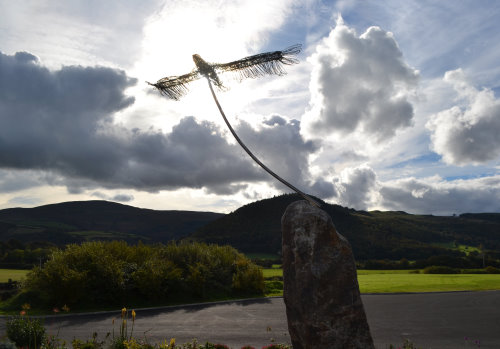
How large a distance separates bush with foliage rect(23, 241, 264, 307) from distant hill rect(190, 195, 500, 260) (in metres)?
54.0

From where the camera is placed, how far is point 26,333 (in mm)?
8547

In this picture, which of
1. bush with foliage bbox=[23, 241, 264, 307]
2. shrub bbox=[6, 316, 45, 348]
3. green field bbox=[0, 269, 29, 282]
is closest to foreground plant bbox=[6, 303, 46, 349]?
shrub bbox=[6, 316, 45, 348]

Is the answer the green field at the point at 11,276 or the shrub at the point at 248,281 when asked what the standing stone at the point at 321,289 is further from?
the green field at the point at 11,276

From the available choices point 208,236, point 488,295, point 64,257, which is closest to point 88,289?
point 64,257

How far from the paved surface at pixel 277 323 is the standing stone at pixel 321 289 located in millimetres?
5188

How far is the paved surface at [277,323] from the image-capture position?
1194 centimetres

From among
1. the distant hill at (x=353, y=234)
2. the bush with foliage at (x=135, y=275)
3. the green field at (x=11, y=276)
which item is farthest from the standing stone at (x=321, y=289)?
the distant hill at (x=353, y=234)

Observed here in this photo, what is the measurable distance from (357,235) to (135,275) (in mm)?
83410

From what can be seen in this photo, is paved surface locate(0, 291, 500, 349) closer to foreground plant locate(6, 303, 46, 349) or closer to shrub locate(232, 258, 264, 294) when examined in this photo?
shrub locate(232, 258, 264, 294)

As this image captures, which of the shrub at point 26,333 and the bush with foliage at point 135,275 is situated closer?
the shrub at point 26,333

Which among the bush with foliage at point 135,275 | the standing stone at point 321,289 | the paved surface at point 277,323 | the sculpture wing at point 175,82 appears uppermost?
the sculpture wing at point 175,82

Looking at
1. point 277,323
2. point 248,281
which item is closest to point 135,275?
point 248,281

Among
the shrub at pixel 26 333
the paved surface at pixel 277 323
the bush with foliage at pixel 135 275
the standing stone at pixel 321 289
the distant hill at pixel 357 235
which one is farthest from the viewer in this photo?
the distant hill at pixel 357 235

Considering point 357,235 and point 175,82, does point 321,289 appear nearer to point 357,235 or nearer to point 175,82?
point 175,82
